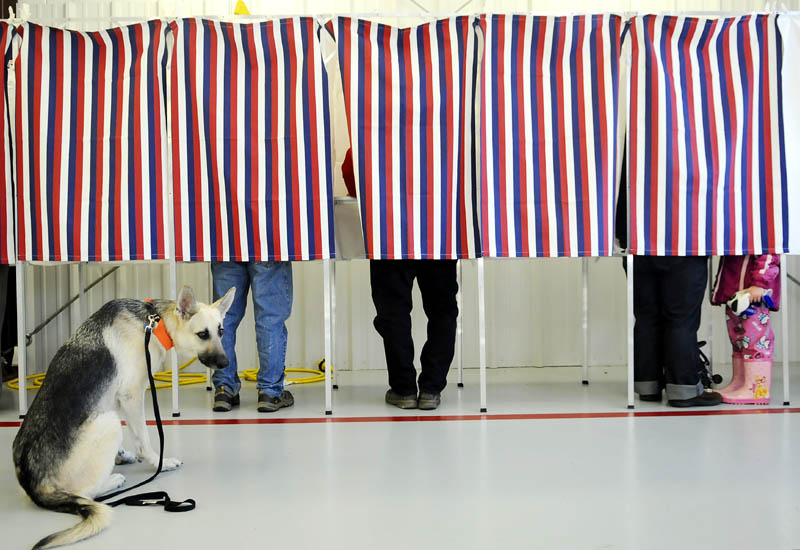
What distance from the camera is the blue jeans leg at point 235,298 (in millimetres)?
4090

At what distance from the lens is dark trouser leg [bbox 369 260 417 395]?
4.03 meters

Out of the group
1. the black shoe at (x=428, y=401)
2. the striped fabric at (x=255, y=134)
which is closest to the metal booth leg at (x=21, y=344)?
the striped fabric at (x=255, y=134)

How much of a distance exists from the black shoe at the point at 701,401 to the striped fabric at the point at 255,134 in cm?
190

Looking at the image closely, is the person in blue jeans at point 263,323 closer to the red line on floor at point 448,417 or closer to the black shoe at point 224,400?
the black shoe at point 224,400

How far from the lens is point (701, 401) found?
12.9 feet

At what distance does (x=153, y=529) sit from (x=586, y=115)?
9.24 ft

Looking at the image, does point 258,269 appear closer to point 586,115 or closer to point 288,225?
point 288,225

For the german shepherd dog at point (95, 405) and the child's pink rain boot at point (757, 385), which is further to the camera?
the child's pink rain boot at point (757, 385)

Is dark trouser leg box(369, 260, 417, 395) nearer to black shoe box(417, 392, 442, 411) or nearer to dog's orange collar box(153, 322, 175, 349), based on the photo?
black shoe box(417, 392, 442, 411)

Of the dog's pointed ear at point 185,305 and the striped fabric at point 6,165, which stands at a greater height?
the striped fabric at point 6,165

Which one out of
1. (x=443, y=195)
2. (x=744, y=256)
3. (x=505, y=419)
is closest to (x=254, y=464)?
(x=505, y=419)

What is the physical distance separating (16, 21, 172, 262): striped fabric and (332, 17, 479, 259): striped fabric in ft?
3.27

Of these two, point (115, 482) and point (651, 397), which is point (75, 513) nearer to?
point (115, 482)

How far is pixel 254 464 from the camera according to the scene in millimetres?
2973
